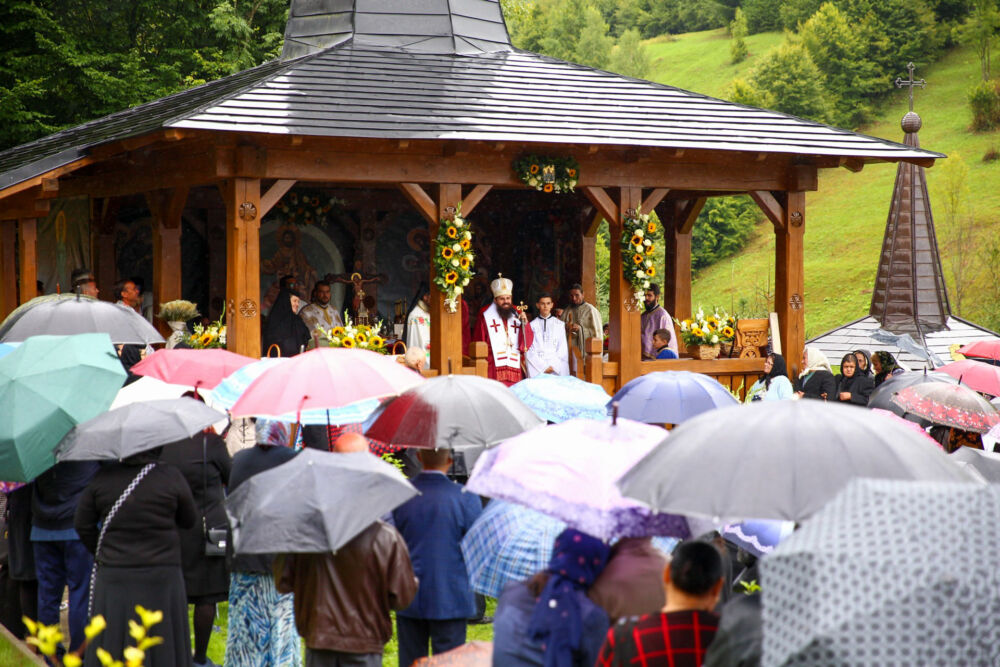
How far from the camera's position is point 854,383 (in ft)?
38.9

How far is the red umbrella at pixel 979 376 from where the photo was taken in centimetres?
1002

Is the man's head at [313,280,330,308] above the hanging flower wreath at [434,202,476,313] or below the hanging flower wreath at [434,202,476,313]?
below

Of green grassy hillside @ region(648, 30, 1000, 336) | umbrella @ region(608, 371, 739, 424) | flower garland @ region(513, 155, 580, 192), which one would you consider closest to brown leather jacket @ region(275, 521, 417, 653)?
umbrella @ region(608, 371, 739, 424)

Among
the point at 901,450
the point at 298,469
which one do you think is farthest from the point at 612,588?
the point at 298,469

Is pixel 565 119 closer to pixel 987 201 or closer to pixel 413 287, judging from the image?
pixel 413 287

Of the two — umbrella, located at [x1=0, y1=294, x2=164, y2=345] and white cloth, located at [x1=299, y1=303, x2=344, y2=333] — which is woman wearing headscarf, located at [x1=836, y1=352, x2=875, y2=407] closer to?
white cloth, located at [x1=299, y1=303, x2=344, y2=333]

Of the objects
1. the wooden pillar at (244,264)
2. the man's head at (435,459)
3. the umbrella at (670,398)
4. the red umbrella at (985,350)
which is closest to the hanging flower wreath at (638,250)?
the wooden pillar at (244,264)

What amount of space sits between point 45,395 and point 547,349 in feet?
23.5

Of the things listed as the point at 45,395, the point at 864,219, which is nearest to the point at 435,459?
the point at 45,395

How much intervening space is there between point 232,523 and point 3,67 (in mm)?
19405

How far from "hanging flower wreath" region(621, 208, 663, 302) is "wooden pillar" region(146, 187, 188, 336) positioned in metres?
5.00

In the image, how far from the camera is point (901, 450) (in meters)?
3.63

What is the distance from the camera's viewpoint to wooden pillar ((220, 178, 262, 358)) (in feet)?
35.1

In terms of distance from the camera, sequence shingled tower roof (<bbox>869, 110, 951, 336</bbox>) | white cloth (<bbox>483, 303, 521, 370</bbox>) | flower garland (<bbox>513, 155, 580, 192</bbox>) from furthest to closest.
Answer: shingled tower roof (<bbox>869, 110, 951, 336</bbox>)
white cloth (<bbox>483, 303, 521, 370</bbox>)
flower garland (<bbox>513, 155, 580, 192</bbox>)
